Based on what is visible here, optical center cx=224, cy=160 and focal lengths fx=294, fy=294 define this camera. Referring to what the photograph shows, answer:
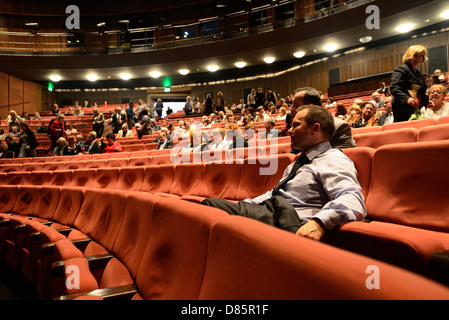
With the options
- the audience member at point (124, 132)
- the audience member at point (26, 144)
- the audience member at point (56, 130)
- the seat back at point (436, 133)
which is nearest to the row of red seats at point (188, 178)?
the seat back at point (436, 133)

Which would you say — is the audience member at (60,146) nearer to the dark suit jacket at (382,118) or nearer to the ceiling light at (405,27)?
the dark suit jacket at (382,118)

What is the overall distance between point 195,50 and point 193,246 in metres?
5.61

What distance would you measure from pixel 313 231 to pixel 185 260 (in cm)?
23

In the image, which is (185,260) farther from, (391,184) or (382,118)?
(382,118)

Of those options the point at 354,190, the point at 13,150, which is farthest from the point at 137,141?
the point at 354,190

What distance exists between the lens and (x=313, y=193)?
2.13ft

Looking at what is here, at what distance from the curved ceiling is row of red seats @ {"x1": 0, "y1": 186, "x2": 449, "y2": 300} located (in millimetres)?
4498

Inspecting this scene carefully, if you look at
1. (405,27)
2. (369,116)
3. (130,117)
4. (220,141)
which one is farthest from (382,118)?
(405,27)

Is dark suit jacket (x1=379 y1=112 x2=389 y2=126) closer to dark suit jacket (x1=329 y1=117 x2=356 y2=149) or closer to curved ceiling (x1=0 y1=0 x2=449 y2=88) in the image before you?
dark suit jacket (x1=329 y1=117 x2=356 y2=149)

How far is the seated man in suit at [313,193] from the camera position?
54 cm

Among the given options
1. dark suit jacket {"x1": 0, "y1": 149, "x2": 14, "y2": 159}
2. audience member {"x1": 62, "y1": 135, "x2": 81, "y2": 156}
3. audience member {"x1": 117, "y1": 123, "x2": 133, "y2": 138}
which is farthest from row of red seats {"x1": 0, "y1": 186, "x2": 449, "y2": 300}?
audience member {"x1": 117, "y1": 123, "x2": 133, "y2": 138}

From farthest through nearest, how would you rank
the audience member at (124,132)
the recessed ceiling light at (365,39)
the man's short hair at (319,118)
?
1. the recessed ceiling light at (365,39)
2. the audience member at (124,132)
3. the man's short hair at (319,118)

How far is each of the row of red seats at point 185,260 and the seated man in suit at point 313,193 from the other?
0.61 ft
